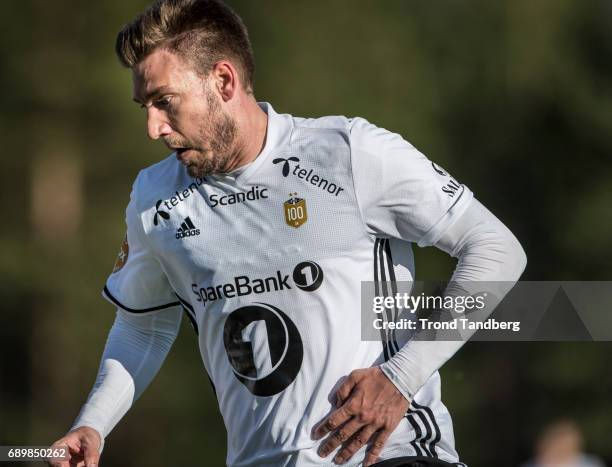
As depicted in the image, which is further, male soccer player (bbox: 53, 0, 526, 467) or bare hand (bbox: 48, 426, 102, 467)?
bare hand (bbox: 48, 426, 102, 467)

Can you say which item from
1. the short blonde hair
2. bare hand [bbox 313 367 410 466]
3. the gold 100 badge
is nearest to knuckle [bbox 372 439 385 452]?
bare hand [bbox 313 367 410 466]

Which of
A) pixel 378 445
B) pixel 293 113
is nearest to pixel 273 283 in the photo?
pixel 378 445

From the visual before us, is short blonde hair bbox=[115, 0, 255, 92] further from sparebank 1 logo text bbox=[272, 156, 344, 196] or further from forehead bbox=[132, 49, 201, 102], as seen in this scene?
sparebank 1 logo text bbox=[272, 156, 344, 196]

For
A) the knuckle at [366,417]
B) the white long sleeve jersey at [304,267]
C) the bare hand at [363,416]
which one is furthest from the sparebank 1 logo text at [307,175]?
the knuckle at [366,417]

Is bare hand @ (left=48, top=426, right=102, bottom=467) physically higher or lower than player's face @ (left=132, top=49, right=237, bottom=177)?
lower

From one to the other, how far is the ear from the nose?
23 cm

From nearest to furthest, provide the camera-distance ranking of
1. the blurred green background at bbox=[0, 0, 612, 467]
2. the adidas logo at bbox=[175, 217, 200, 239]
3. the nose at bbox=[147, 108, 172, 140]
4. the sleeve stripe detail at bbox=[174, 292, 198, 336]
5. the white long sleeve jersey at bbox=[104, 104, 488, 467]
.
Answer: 1. the white long sleeve jersey at bbox=[104, 104, 488, 467]
2. the nose at bbox=[147, 108, 172, 140]
3. the adidas logo at bbox=[175, 217, 200, 239]
4. the sleeve stripe detail at bbox=[174, 292, 198, 336]
5. the blurred green background at bbox=[0, 0, 612, 467]

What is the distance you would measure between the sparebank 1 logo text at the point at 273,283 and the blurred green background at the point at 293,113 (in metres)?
11.9

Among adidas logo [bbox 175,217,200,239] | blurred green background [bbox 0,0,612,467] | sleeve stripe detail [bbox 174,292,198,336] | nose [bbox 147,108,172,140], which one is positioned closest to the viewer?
nose [bbox 147,108,172,140]

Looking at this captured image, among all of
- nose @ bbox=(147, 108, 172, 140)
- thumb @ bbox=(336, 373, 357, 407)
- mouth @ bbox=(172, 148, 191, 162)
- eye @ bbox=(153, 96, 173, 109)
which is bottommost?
thumb @ bbox=(336, 373, 357, 407)

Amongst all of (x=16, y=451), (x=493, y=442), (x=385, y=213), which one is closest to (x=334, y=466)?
(x=385, y=213)

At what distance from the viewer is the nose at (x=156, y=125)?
153 inches

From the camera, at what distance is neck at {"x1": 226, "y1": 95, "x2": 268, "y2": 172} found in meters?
4.03

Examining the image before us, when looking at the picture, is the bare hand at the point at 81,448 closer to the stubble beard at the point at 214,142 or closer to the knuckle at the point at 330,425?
the knuckle at the point at 330,425
